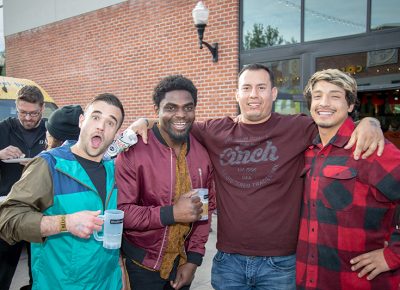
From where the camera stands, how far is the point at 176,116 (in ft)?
8.42

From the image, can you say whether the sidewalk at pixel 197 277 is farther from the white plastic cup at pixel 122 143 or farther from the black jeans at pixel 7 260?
the white plastic cup at pixel 122 143

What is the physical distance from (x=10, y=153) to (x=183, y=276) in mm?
2321

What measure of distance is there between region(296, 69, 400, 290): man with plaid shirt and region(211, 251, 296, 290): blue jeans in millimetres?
100

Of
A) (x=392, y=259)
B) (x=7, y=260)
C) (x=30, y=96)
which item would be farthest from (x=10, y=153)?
(x=392, y=259)

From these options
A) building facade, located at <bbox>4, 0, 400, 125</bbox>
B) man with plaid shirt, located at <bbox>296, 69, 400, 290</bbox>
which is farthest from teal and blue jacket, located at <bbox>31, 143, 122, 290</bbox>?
building facade, located at <bbox>4, 0, 400, 125</bbox>

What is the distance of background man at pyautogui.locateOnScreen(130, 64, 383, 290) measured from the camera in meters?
2.52

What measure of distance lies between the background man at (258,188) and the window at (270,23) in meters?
4.84

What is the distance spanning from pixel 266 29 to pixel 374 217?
5.95 meters

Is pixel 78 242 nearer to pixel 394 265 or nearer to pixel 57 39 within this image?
pixel 394 265

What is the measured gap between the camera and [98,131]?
2.27m

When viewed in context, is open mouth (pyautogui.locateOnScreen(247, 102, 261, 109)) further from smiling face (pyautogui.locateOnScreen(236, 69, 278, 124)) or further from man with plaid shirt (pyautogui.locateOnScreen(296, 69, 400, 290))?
man with plaid shirt (pyautogui.locateOnScreen(296, 69, 400, 290))

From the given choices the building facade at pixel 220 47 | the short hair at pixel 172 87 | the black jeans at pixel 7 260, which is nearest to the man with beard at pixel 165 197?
the short hair at pixel 172 87

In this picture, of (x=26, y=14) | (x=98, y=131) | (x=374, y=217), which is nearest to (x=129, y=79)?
(x=26, y=14)

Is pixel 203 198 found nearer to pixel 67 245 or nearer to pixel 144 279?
pixel 144 279
